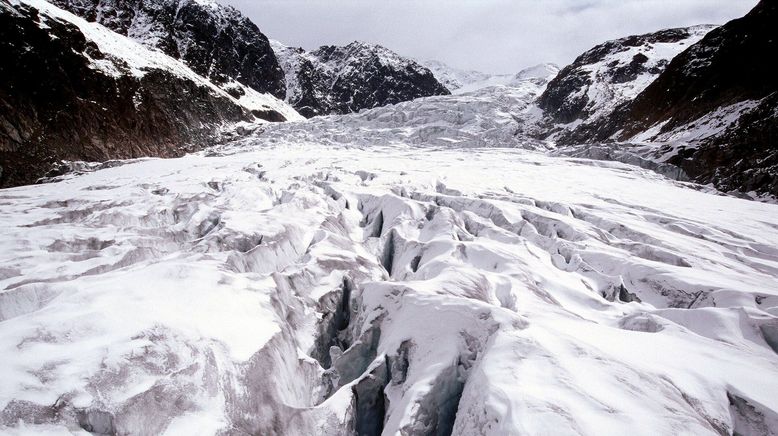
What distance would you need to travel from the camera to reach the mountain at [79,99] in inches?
1518

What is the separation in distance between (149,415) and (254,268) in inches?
271

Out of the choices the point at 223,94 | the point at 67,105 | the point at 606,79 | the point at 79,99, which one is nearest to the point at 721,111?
the point at 606,79

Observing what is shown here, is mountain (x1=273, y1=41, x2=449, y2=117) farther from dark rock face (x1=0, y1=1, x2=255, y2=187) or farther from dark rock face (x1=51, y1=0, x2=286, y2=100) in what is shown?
dark rock face (x1=0, y1=1, x2=255, y2=187)

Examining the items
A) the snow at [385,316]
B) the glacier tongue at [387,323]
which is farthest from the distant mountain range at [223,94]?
the glacier tongue at [387,323]

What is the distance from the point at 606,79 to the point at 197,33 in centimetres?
9363

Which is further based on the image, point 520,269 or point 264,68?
point 264,68

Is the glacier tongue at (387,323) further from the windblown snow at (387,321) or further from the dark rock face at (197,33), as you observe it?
the dark rock face at (197,33)

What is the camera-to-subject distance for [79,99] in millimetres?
44844

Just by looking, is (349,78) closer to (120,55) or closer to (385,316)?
(120,55)

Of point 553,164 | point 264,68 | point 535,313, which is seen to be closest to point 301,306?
point 535,313

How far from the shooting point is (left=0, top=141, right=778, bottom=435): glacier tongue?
5258 millimetres

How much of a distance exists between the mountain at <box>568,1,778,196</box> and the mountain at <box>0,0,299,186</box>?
63747mm

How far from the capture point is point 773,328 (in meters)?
7.52

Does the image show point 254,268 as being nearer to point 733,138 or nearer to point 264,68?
point 733,138
